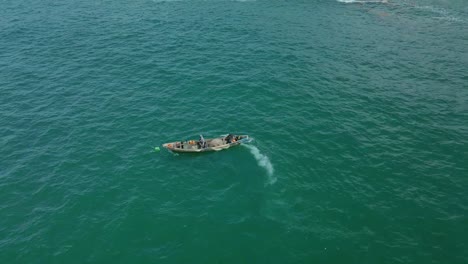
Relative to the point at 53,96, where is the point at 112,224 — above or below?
below

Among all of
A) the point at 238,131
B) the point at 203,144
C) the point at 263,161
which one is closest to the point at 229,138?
the point at 203,144

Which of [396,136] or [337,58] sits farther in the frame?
[337,58]

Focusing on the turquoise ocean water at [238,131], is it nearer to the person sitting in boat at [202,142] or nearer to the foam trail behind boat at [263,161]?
the foam trail behind boat at [263,161]

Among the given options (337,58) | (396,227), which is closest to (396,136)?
(396,227)

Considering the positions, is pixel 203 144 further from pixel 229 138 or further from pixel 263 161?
pixel 263 161

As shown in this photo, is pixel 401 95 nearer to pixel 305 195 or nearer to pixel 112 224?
pixel 305 195

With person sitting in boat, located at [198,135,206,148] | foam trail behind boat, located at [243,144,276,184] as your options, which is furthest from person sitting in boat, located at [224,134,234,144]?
person sitting in boat, located at [198,135,206,148]
